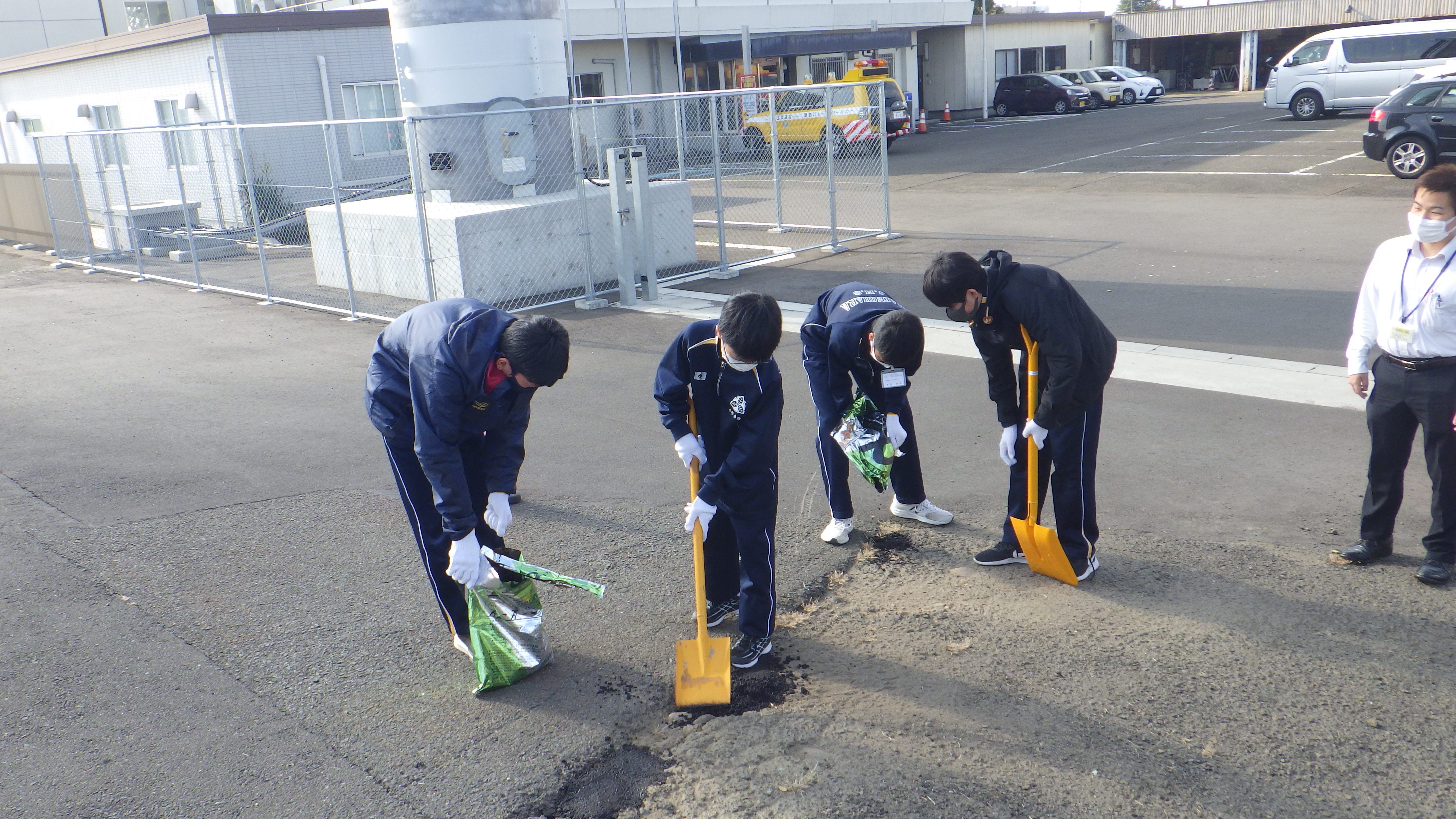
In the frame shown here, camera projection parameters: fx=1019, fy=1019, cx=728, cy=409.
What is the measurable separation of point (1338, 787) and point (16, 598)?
5519 millimetres

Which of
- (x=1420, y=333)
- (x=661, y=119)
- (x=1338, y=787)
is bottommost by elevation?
(x=1338, y=787)

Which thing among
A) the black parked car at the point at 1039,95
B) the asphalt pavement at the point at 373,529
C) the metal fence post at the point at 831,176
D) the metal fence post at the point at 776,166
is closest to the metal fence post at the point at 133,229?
the asphalt pavement at the point at 373,529

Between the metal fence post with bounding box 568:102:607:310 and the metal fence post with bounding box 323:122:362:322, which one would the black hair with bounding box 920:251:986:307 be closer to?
the metal fence post with bounding box 568:102:607:310

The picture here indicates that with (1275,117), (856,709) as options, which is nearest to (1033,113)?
(1275,117)

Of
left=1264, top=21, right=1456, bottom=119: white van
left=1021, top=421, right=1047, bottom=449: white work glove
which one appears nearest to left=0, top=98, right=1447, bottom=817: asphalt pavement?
left=1021, top=421, right=1047, bottom=449: white work glove

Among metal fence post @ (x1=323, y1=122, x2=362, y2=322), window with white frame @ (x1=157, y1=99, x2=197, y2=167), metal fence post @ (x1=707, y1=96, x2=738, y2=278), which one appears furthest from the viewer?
window with white frame @ (x1=157, y1=99, x2=197, y2=167)

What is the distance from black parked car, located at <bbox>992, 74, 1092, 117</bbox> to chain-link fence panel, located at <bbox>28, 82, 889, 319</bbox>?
19.1 metres

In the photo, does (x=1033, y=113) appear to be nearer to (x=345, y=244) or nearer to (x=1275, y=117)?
(x=1275, y=117)

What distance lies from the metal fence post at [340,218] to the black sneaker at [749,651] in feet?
25.1

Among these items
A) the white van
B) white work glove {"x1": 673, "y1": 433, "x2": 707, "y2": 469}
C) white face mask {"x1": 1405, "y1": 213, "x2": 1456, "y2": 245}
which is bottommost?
white work glove {"x1": 673, "y1": 433, "x2": 707, "y2": 469}

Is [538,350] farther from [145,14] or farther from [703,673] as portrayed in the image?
[145,14]

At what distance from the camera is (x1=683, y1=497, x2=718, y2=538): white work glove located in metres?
3.88

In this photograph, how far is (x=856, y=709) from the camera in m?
3.74

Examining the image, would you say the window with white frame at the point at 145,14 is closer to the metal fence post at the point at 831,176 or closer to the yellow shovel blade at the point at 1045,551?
the metal fence post at the point at 831,176
